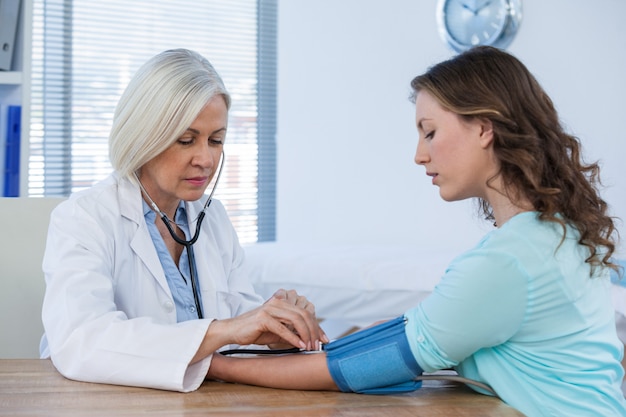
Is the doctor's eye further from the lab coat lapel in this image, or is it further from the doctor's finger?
the doctor's finger

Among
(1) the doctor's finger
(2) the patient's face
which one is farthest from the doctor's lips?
(2) the patient's face

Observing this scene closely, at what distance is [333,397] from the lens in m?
1.24

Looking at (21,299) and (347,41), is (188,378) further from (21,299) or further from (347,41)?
(347,41)

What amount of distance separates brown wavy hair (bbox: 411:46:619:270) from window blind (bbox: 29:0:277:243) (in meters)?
3.45

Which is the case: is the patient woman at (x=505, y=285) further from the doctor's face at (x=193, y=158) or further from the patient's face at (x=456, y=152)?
the doctor's face at (x=193, y=158)

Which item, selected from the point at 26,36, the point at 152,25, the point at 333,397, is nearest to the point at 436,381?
the point at 333,397

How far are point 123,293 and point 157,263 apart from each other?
9 centimetres

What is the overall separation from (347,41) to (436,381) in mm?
3419

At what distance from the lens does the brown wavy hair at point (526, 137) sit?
1286 millimetres

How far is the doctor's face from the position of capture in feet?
5.55

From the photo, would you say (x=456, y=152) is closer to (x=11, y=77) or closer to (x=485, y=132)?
(x=485, y=132)

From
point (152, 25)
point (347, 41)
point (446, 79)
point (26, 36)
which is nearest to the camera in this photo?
point (446, 79)

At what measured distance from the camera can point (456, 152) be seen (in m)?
1.33

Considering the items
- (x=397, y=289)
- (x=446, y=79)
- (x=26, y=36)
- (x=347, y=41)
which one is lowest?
(x=397, y=289)
